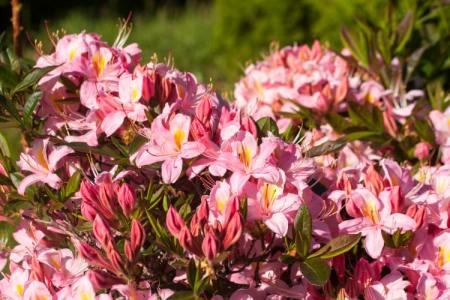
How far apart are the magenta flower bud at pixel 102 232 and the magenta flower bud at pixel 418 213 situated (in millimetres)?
586

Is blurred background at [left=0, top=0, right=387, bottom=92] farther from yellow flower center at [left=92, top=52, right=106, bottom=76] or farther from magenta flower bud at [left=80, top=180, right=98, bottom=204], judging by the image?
magenta flower bud at [left=80, top=180, right=98, bottom=204]

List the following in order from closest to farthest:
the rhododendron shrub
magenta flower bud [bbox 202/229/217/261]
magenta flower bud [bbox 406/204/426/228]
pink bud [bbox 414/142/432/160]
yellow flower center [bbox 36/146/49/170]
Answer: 1. magenta flower bud [bbox 202/229/217/261]
2. the rhododendron shrub
3. magenta flower bud [bbox 406/204/426/228]
4. yellow flower center [bbox 36/146/49/170]
5. pink bud [bbox 414/142/432/160]

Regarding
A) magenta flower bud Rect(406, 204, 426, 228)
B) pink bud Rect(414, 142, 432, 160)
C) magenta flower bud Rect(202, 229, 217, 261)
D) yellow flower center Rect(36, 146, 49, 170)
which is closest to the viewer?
magenta flower bud Rect(202, 229, 217, 261)

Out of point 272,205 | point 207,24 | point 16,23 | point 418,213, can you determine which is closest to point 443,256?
point 418,213

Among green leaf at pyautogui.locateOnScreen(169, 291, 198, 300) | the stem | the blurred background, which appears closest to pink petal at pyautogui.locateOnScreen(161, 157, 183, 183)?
green leaf at pyautogui.locateOnScreen(169, 291, 198, 300)

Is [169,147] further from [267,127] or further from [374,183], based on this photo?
[374,183]

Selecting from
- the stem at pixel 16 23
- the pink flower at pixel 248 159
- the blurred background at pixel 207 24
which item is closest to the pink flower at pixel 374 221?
the pink flower at pixel 248 159

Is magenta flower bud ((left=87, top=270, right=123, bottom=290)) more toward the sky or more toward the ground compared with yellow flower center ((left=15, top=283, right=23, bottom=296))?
more toward the sky

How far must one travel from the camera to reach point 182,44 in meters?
9.33

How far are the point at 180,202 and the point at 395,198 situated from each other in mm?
423

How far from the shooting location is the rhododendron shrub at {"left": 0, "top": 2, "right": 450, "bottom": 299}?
4.65 feet

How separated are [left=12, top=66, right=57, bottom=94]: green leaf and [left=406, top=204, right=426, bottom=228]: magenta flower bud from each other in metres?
0.78

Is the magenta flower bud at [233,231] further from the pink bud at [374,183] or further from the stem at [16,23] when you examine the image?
the stem at [16,23]

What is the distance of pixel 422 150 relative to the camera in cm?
221
